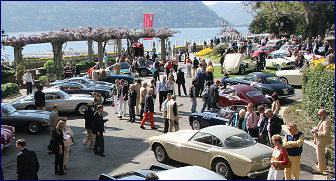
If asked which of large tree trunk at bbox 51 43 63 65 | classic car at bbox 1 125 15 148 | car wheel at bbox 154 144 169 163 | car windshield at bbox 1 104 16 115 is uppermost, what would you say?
large tree trunk at bbox 51 43 63 65

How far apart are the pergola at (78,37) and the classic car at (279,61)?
45.2ft

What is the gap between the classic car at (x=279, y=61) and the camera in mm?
27594

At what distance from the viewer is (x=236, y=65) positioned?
26.8 m

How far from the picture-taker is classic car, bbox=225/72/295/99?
1878 centimetres

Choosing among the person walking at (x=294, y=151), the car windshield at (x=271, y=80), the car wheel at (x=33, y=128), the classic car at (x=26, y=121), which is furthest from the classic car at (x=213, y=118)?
the car windshield at (x=271, y=80)

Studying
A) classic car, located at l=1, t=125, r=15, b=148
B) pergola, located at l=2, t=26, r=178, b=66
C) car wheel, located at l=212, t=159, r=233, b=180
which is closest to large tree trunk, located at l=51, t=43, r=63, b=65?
pergola, located at l=2, t=26, r=178, b=66

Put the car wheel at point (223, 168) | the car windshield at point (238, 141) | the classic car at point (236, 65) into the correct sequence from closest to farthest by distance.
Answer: the car wheel at point (223, 168), the car windshield at point (238, 141), the classic car at point (236, 65)

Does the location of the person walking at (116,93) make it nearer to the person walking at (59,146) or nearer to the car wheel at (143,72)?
the person walking at (59,146)

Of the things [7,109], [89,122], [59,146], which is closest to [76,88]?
[7,109]

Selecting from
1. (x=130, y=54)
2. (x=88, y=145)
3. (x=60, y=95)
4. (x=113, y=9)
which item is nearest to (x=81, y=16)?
(x=113, y=9)

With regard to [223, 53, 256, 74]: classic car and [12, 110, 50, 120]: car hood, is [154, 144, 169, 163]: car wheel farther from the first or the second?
[223, 53, 256, 74]: classic car

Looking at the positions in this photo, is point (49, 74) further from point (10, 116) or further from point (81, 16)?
point (81, 16)

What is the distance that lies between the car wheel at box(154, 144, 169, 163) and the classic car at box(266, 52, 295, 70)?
18.6 metres

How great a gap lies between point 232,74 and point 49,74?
12653mm
